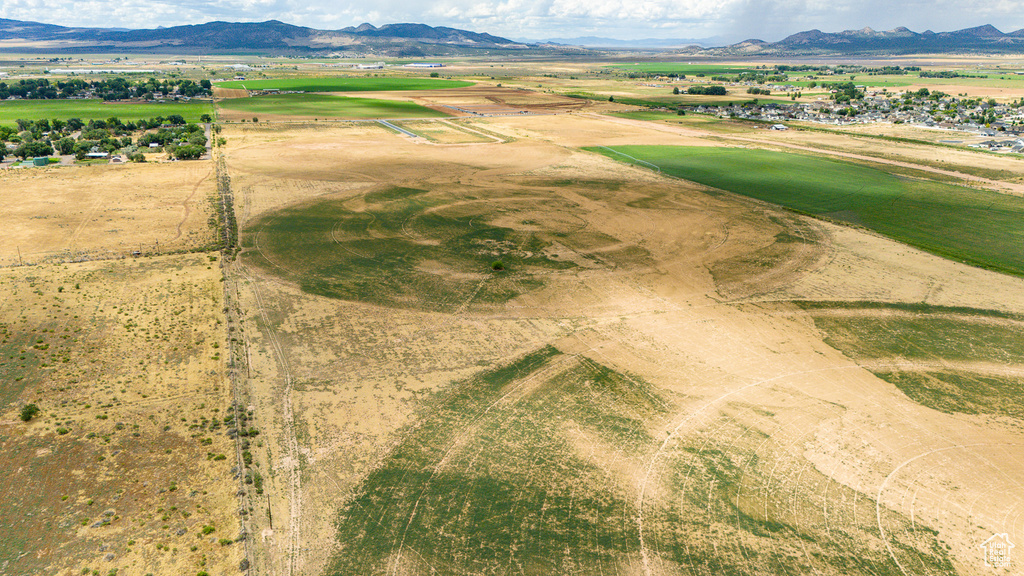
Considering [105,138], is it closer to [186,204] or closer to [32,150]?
[32,150]

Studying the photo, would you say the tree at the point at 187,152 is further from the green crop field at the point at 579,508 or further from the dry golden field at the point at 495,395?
the green crop field at the point at 579,508

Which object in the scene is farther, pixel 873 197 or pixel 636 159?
pixel 636 159

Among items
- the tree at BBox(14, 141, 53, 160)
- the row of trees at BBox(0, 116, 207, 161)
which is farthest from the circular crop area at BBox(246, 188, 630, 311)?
the tree at BBox(14, 141, 53, 160)

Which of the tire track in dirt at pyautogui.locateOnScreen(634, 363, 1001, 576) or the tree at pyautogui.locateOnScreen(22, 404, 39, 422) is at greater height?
the tree at pyautogui.locateOnScreen(22, 404, 39, 422)

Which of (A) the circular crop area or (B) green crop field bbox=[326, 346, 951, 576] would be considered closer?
(B) green crop field bbox=[326, 346, 951, 576]

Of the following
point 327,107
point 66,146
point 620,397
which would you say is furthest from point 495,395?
point 327,107

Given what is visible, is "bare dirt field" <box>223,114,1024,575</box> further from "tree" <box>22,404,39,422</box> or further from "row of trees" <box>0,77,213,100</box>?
"row of trees" <box>0,77,213,100</box>
